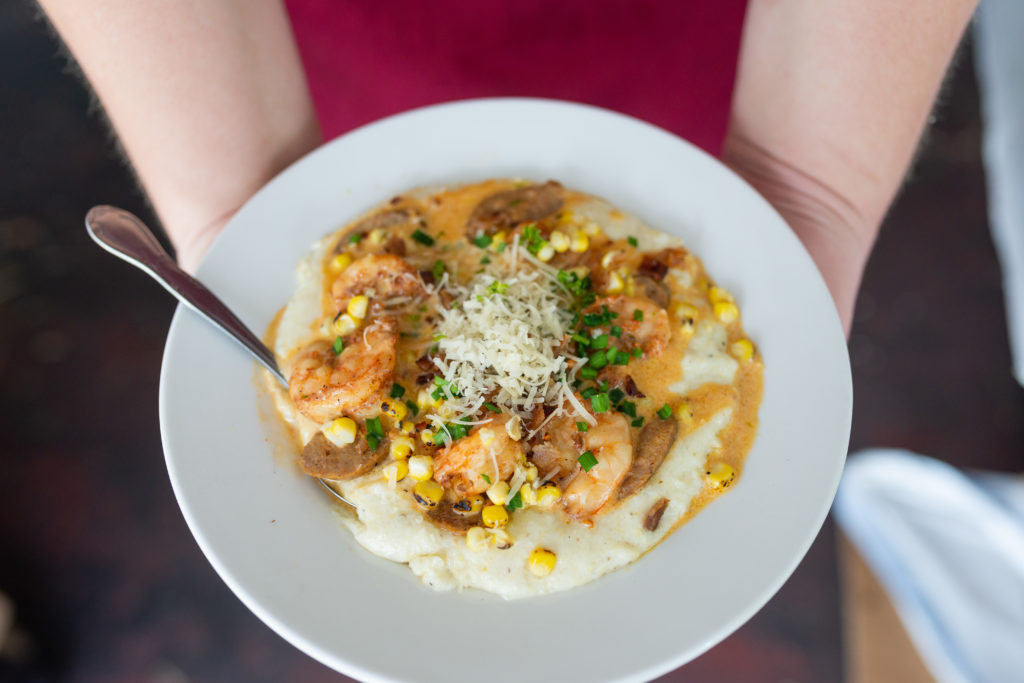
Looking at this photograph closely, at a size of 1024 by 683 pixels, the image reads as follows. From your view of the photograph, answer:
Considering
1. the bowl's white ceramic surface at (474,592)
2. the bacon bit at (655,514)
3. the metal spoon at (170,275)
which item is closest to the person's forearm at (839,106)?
the bowl's white ceramic surface at (474,592)

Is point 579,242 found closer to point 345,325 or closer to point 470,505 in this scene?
point 345,325

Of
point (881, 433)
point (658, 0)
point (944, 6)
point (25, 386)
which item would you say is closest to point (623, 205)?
point (658, 0)

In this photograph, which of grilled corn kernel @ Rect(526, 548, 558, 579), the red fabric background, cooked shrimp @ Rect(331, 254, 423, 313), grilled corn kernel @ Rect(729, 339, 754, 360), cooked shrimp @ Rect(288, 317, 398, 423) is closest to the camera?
grilled corn kernel @ Rect(526, 548, 558, 579)

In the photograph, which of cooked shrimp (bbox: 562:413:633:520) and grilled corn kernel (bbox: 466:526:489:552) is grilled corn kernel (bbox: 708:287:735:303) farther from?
grilled corn kernel (bbox: 466:526:489:552)

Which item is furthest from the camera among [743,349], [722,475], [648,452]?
[743,349]

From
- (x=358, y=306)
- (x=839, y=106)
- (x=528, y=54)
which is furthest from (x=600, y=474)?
(x=528, y=54)

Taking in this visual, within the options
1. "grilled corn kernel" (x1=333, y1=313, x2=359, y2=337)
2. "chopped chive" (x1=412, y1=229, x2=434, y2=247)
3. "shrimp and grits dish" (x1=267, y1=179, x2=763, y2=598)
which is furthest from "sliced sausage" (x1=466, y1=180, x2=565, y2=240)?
"grilled corn kernel" (x1=333, y1=313, x2=359, y2=337)

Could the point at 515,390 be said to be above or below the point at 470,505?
above
